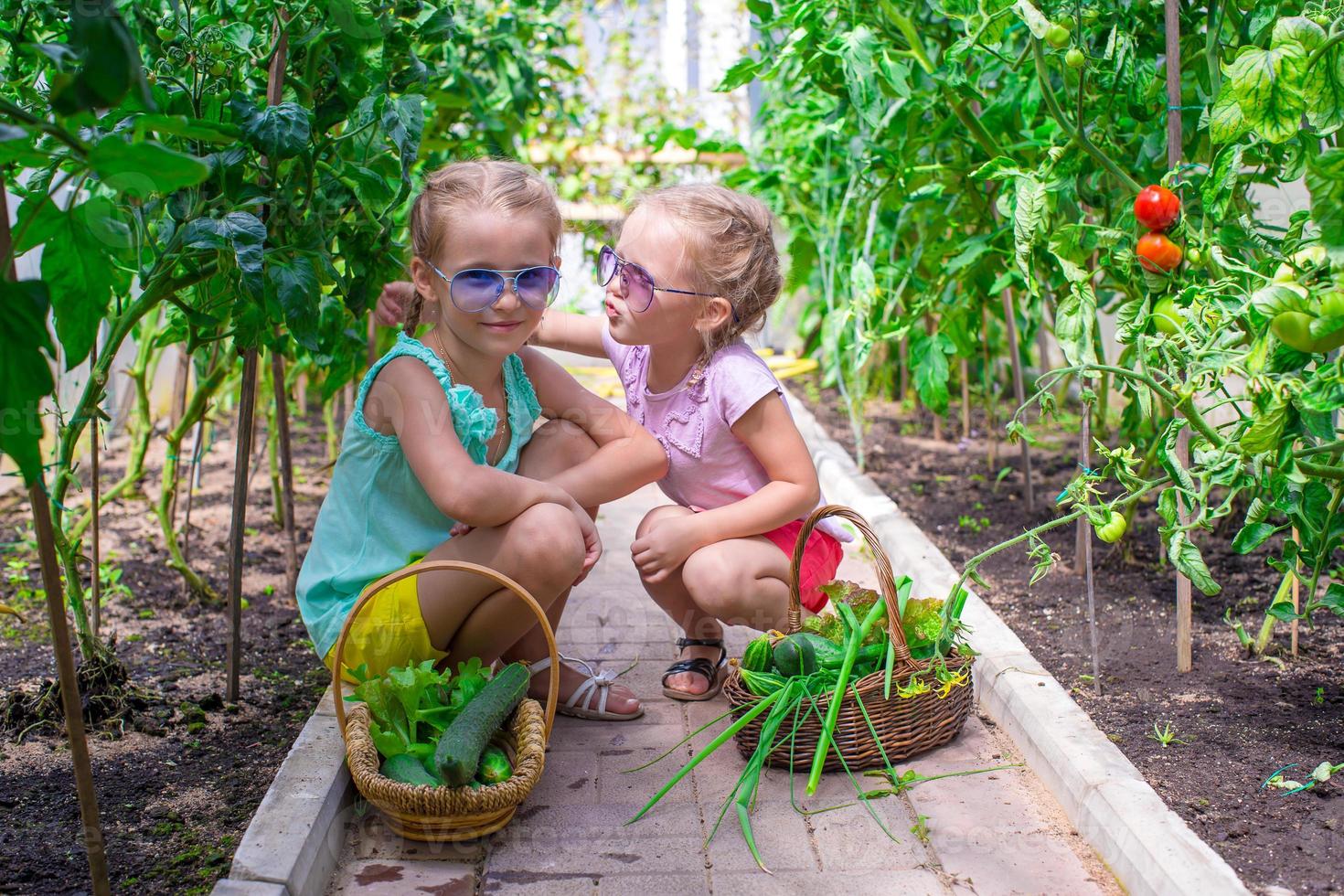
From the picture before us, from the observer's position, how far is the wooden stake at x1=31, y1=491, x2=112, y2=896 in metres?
1.32

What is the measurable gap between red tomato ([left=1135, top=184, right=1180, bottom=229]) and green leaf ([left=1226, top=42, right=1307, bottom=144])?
0.28 metres

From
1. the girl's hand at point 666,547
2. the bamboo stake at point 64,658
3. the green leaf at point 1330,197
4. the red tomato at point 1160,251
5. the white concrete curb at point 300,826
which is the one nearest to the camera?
the bamboo stake at point 64,658

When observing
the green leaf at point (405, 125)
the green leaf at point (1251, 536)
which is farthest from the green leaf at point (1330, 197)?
the green leaf at point (405, 125)

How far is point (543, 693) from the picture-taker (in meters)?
2.34

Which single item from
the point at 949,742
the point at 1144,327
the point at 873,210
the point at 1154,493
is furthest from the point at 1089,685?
the point at 873,210

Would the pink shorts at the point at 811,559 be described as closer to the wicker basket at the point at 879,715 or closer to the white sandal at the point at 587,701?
the wicker basket at the point at 879,715

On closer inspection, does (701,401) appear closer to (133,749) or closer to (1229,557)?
(133,749)

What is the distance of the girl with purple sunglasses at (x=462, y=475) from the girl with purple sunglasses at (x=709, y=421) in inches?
5.8

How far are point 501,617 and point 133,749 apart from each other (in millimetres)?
711

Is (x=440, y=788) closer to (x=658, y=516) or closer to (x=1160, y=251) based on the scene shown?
(x=658, y=516)

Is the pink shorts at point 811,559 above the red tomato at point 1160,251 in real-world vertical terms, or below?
below

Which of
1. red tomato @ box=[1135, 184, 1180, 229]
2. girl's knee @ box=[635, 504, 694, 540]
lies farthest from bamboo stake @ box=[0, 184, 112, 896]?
red tomato @ box=[1135, 184, 1180, 229]

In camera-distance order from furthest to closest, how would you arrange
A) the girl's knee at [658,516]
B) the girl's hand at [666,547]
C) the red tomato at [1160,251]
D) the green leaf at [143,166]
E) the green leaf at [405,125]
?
the girl's knee at [658,516] → the girl's hand at [666,547] → the red tomato at [1160,251] → the green leaf at [405,125] → the green leaf at [143,166]

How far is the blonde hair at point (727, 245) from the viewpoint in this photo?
2373 millimetres
